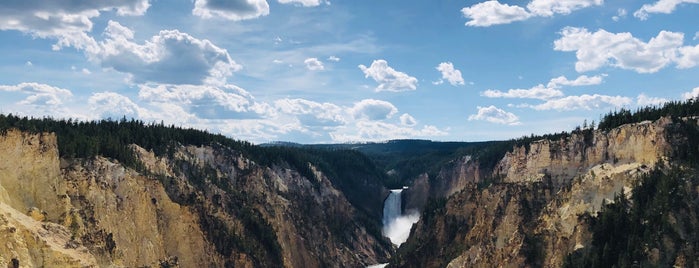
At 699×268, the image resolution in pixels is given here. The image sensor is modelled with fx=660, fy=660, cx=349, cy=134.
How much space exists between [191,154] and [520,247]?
47.1 metres

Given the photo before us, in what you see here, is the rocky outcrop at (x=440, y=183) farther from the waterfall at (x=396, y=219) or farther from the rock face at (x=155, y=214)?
the rock face at (x=155, y=214)

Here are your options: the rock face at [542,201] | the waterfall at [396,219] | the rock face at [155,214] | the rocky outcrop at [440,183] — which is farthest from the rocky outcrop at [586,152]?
the waterfall at [396,219]

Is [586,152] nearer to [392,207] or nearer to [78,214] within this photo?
[78,214]

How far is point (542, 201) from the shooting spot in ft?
217

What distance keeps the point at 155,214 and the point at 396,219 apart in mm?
96021

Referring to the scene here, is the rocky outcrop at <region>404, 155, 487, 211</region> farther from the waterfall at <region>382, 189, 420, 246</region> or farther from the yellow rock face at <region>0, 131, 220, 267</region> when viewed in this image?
the yellow rock face at <region>0, 131, 220, 267</region>

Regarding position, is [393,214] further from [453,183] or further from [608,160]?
[608,160]

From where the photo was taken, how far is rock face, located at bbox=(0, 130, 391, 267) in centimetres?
4097

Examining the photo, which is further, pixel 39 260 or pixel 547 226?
pixel 547 226

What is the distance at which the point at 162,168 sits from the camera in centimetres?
6819

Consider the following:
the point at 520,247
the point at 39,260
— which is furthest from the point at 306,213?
the point at 39,260

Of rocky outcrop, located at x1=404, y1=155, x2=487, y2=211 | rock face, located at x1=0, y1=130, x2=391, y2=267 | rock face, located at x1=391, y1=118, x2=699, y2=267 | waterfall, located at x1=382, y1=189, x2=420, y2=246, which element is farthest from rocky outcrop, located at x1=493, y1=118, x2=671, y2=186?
waterfall, located at x1=382, y1=189, x2=420, y2=246

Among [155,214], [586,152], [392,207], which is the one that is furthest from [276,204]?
[392,207]

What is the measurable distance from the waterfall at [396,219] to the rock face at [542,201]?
49444 mm
